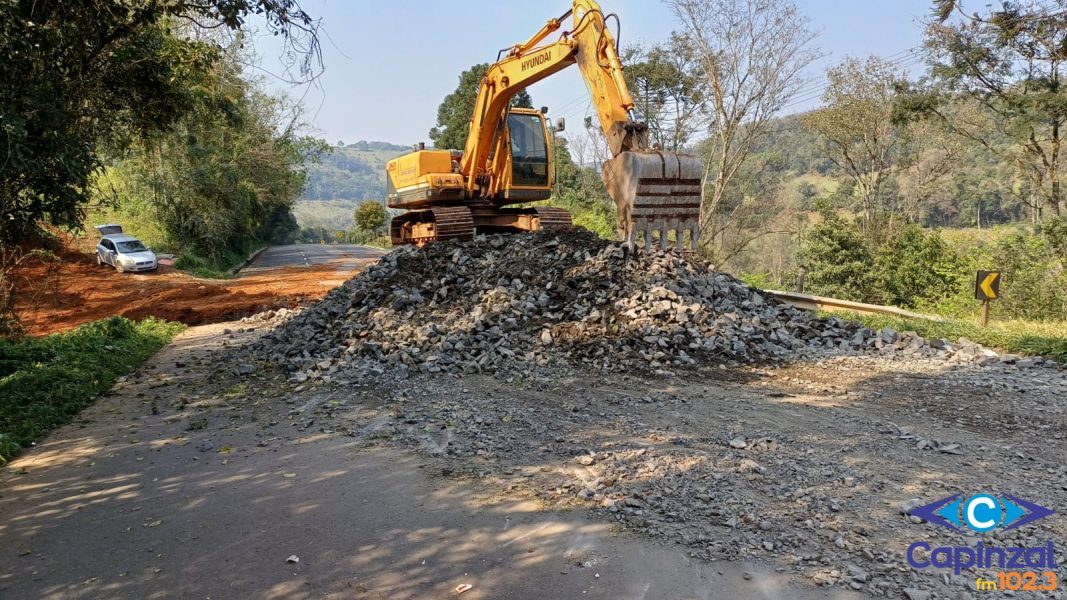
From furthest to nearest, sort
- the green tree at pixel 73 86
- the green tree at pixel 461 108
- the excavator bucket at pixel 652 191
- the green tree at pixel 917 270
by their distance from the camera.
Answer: the green tree at pixel 461 108 → the green tree at pixel 917 270 → the excavator bucket at pixel 652 191 → the green tree at pixel 73 86

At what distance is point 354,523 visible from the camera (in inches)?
155

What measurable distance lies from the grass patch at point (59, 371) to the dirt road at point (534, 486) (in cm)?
28

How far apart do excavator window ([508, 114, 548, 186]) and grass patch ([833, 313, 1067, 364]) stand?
262 inches

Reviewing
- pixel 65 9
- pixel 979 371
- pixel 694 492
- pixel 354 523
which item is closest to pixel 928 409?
pixel 979 371

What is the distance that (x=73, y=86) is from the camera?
606cm

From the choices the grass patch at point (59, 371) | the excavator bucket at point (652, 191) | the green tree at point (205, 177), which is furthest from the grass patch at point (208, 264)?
the excavator bucket at point (652, 191)

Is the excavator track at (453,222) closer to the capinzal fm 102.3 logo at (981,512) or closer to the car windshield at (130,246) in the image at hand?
the capinzal fm 102.3 logo at (981,512)

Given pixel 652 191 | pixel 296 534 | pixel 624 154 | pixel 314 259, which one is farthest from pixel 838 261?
pixel 314 259

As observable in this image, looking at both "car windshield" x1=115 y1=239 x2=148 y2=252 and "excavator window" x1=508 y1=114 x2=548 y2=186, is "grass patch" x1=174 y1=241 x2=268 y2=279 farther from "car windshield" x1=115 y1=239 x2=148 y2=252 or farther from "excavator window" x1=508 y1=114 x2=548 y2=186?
"excavator window" x1=508 y1=114 x2=548 y2=186

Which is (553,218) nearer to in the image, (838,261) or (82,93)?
(82,93)

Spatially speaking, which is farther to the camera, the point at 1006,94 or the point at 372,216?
the point at 372,216

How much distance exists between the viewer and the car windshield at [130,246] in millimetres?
21188

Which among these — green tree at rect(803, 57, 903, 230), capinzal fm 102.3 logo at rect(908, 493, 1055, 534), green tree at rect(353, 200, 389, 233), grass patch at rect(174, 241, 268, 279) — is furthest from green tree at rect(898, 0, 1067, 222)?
green tree at rect(353, 200, 389, 233)

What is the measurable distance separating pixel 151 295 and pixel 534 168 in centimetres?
1091
